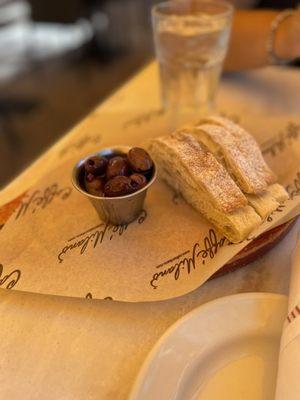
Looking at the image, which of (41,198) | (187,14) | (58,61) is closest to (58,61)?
(58,61)

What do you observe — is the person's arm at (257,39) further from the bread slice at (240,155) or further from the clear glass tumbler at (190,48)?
the bread slice at (240,155)

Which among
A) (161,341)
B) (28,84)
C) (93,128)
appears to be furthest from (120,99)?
(28,84)

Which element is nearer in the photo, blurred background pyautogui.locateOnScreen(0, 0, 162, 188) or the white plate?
the white plate

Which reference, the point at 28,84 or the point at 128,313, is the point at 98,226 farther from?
the point at 28,84

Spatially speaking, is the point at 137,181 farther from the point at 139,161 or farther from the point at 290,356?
the point at 290,356

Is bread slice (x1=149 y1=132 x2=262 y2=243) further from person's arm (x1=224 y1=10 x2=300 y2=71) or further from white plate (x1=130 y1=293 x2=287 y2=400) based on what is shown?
person's arm (x1=224 y1=10 x2=300 y2=71)

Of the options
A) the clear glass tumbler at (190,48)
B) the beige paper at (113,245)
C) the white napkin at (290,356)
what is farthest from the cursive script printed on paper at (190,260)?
the clear glass tumbler at (190,48)

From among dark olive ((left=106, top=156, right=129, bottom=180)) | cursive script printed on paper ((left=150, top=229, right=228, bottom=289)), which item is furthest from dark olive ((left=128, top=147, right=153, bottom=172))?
cursive script printed on paper ((left=150, top=229, right=228, bottom=289))
